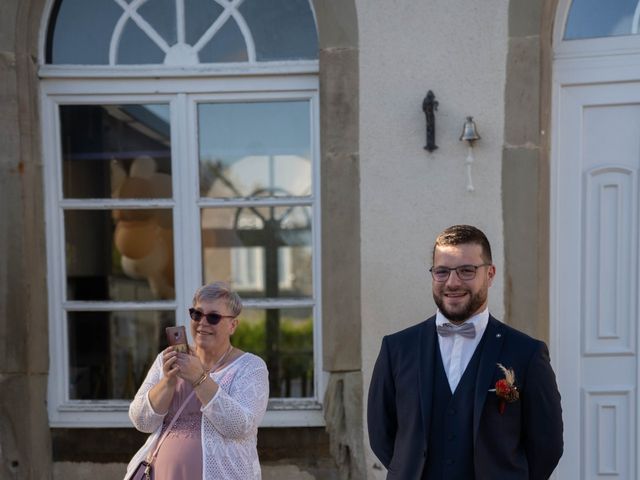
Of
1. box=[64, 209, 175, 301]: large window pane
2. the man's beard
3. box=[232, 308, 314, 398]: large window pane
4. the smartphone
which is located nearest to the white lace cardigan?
the smartphone

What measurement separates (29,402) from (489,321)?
2636mm

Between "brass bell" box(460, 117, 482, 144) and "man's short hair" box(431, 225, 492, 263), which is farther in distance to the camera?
"brass bell" box(460, 117, 482, 144)

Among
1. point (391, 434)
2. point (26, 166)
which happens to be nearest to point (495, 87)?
point (391, 434)

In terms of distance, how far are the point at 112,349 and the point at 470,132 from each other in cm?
238

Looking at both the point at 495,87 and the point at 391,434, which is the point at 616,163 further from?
the point at 391,434

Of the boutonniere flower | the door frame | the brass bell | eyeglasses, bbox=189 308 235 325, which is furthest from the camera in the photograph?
the door frame

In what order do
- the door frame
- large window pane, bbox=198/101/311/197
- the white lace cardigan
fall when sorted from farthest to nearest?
large window pane, bbox=198/101/311/197 → the door frame → the white lace cardigan

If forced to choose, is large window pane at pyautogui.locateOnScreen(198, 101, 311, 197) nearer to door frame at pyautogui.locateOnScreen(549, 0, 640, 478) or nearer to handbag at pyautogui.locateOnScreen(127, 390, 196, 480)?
door frame at pyautogui.locateOnScreen(549, 0, 640, 478)

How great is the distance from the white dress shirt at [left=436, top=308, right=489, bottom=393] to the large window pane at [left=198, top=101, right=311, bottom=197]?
5.75ft

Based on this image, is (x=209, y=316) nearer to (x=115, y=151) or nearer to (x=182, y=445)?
(x=182, y=445)

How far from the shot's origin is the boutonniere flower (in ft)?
6.57

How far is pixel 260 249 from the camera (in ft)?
12.7

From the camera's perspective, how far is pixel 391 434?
2.32 m

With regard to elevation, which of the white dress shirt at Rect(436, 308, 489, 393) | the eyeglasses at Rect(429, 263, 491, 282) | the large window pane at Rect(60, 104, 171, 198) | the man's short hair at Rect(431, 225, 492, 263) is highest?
the large window pane at Rect(60, 104, 171, 198)
